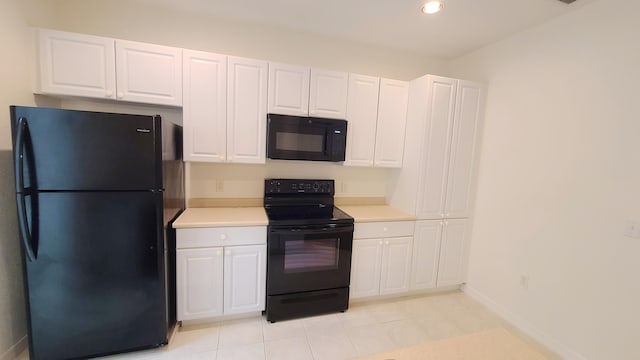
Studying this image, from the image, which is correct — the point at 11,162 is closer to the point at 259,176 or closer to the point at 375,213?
the point at 259,176

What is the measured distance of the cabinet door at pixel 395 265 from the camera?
9.05 ft

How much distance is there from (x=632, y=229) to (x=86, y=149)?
144 inches

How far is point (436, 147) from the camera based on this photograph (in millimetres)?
2814

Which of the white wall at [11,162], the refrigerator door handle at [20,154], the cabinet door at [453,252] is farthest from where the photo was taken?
the cabinet door at [453,252]

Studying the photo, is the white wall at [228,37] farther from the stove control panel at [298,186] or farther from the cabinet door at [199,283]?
the cabinet door at [199,283]

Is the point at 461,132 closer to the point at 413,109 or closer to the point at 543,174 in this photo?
the point at 413,109

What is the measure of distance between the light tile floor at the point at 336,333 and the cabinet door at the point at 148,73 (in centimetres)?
199

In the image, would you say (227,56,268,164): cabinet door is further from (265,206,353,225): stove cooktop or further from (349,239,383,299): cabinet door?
(349,239,383,299): cabinet door

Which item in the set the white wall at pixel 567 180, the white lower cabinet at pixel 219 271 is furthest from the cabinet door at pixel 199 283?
the white wall at pixel 567 180

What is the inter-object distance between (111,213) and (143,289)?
598mm

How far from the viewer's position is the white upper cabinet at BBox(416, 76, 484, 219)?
2.76m

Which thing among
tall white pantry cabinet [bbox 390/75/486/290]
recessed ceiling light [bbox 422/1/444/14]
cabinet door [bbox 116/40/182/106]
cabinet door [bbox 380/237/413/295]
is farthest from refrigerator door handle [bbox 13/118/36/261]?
tall white pantry cabinet [bbox 390/75/486/290]

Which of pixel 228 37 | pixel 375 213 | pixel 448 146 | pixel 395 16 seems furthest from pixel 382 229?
pixel 228 37

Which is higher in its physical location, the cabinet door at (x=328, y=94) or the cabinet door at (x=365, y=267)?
the cabinet door at (x=328, y=94)
